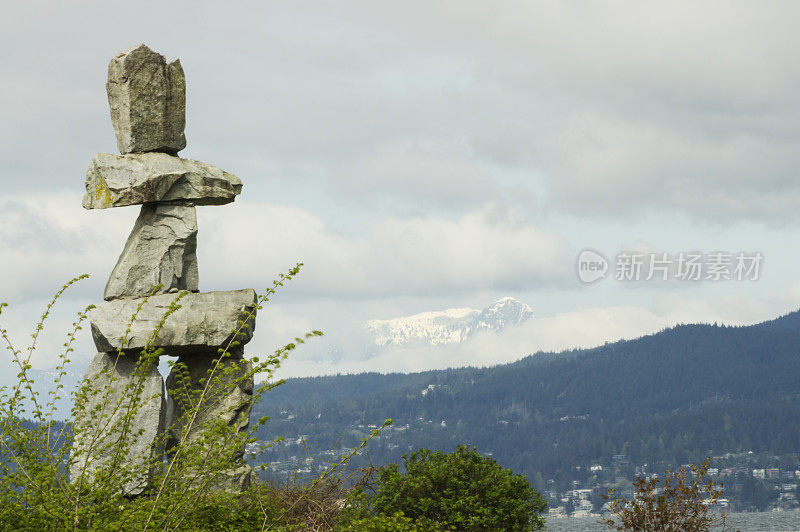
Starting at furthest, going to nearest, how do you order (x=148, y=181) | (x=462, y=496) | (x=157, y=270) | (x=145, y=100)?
(x=462, y=496)
(x=145, y=100)
(x=157, y=270)
(x=148, y=181)

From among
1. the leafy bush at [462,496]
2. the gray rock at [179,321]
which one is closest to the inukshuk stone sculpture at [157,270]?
the gray rock at [179,321]

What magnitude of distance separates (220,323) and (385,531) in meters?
4.61

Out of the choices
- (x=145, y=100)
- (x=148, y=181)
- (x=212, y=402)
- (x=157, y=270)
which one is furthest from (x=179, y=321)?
(x=145, y=100)

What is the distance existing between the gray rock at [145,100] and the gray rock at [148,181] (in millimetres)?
266

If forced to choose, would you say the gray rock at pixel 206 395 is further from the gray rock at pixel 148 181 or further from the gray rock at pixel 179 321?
the gray rock at pixel 148 181

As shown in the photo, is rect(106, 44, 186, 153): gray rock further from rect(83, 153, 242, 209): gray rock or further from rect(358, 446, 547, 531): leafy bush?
rect(358, 446, 547, 531): leafy bush

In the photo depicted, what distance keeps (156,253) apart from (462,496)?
22.6ft

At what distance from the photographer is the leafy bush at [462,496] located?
16.9 meters

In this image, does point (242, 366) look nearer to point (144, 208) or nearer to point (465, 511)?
point (144, 208)

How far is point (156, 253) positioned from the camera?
1530 centimetres

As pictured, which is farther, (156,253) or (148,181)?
(156,253)

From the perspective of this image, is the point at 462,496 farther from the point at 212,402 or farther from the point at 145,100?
the point at 145,100

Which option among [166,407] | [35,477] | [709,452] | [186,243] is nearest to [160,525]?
[35,477]

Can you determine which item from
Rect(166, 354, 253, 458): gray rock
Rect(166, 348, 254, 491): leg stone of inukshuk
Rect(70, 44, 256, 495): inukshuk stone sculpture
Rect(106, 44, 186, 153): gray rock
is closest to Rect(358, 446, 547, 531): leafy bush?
Rect(166, 348, 254, 491): leg stone of inukshuk
